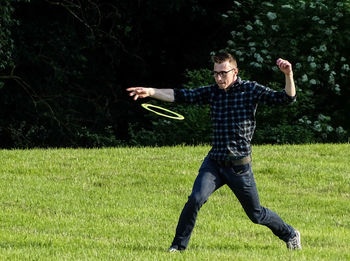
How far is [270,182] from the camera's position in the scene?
41.3 ft

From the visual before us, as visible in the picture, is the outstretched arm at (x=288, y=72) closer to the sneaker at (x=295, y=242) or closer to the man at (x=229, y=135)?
the man at (x=229, y=135)

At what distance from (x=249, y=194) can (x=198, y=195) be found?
47 centimetres

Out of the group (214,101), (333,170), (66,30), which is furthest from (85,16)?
(214,101)

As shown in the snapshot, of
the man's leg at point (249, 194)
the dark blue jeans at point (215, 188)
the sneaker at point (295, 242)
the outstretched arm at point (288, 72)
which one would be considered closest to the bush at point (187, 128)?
the sneaker at point (295, 242)

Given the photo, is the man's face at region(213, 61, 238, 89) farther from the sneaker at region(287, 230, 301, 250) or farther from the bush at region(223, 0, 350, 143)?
the bush at region(223, 0, 350, 143)

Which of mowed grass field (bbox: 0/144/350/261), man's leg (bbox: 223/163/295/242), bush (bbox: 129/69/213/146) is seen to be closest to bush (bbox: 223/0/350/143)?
bush (bbox: 129/69/213/146)

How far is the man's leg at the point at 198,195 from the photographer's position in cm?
753

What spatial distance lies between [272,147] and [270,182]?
2.75 meters

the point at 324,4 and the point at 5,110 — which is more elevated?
the point at 324,4

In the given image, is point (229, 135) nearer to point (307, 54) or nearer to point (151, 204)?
point (151, 204)

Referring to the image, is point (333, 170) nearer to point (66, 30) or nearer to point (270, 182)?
point (270, 182)

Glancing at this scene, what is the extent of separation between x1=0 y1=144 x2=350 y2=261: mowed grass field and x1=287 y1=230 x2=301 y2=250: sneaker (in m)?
0.09

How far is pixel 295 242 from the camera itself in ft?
26.6

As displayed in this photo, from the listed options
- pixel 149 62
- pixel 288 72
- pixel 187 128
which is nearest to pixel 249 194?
pixel 288 72
